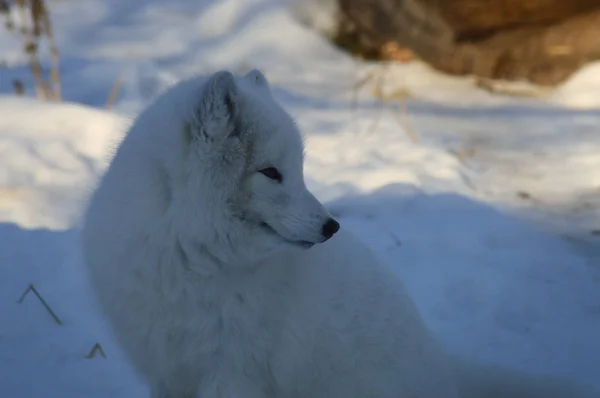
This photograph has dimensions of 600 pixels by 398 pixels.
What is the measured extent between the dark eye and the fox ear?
0.50 ft

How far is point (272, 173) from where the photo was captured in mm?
2092

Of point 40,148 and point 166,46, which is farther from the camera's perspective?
point 166,46

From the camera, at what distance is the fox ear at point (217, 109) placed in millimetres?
1964

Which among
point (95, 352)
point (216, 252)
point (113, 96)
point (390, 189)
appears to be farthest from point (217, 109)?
point (113, 96)

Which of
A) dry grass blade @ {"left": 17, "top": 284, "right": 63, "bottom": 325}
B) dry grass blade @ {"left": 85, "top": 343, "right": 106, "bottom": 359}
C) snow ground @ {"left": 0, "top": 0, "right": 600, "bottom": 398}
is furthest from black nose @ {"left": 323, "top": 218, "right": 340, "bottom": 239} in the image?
dry grass blade @ {"left": 17, "top": 284, "right": 63, "bottom": 325}

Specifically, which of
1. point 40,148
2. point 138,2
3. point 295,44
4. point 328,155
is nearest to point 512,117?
point 328,155

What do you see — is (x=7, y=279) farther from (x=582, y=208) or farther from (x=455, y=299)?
(x=582, y=208)

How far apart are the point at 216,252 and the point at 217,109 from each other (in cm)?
40

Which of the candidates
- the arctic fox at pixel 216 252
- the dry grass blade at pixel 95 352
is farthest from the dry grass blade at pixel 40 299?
the arctic fox at pixel 216 252

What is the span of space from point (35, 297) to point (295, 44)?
516 cm

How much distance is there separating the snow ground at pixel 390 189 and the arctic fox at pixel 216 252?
1.73 feet

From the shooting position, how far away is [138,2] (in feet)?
32.1

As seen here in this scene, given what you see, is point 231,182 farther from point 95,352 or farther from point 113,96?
point 113,96

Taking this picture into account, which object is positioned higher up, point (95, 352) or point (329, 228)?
point (329, 228)
